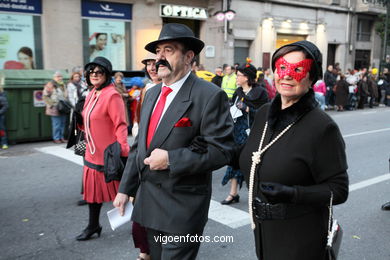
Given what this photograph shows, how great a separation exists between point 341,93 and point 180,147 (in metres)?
16.3

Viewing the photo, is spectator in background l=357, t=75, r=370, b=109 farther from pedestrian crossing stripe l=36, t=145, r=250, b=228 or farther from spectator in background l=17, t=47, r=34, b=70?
pedestrian crossing stripe l=36, t=145, r=250, b=228

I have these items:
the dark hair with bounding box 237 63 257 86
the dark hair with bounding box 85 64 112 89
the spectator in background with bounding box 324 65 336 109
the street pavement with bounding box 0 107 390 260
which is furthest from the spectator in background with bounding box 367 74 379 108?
the dark hair with bounding box 85 64 112 89

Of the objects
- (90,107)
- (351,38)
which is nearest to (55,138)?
(90,107)

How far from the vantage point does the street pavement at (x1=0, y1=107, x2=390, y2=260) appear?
4051 mm

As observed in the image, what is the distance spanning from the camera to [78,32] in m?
15.2

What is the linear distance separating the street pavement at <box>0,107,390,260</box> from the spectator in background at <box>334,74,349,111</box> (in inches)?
382

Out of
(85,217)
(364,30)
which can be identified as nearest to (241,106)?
(85,217)

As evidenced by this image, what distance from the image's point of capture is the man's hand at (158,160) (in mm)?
2370

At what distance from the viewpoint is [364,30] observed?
2892 cm

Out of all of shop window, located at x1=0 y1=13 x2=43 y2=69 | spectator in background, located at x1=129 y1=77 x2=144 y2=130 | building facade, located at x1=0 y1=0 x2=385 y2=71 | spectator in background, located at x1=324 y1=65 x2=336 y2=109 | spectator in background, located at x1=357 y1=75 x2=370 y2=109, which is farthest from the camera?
spectator in background, located at x1=357 y1=75 x2=370 y2=109

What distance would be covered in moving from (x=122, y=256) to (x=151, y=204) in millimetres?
1602

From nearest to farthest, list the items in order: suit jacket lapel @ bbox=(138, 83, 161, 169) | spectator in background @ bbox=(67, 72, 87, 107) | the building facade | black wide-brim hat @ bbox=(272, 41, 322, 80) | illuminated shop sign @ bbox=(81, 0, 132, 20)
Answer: black wide-brim hat @ bbox=(272, 41, 322, 80) < suit jacket lapel @ bbox=(138, 83, 161, 169) < spectator in background @ bbox=(67, 72, 87, 107) < the building facade < illuminated shop sign @ bbox=(81, 0, 132, 20)

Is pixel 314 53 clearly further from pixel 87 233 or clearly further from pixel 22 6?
pixel 22 6

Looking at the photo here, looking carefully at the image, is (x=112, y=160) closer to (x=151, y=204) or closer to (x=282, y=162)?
(x=151, y=204)
